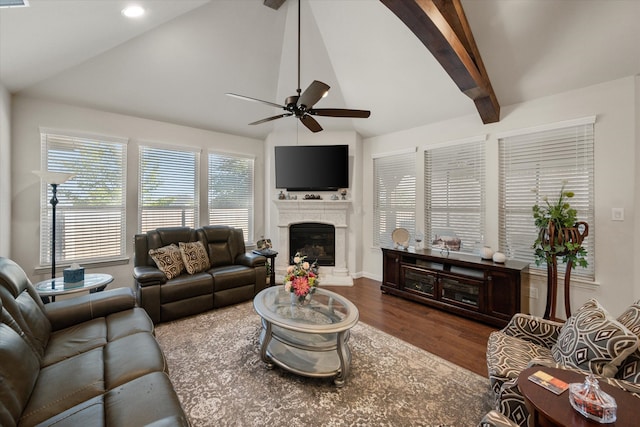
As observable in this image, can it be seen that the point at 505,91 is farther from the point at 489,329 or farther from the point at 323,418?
the point at 323,418

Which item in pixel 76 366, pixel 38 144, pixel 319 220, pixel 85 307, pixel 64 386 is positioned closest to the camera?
pixel 64 386

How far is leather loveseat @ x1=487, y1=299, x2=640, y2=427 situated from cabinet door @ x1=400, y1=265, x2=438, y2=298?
1.67 metres

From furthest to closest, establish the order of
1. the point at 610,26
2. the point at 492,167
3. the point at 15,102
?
the point at 492,167 → the point at 15,102 → the point at 610,26

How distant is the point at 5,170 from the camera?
9.84ft

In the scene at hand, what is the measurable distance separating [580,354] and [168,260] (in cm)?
397

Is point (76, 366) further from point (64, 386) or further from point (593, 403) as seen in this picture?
point (593, 403)

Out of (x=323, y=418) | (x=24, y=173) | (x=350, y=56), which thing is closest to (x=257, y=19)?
(x=350, y=56)

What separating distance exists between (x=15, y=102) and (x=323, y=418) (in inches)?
194

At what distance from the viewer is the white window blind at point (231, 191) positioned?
4912 millimetres

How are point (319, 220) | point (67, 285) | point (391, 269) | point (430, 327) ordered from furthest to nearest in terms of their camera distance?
point (319, 220), point (391, 269), point (430, 327), point (67, 285)

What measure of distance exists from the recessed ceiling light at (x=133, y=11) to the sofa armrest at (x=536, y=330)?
430cm

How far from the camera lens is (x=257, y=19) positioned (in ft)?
10.3

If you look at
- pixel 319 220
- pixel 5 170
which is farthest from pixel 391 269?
pixel 5 170

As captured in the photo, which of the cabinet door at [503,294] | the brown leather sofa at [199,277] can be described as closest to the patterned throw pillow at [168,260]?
the brown leather sofa at [199,277]
